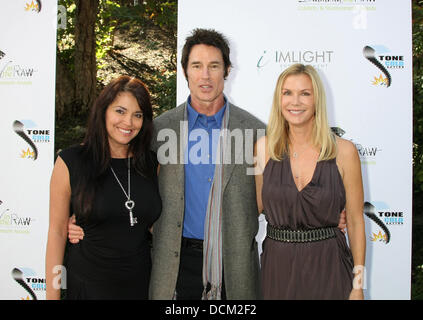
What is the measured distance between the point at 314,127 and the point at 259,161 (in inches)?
15.6

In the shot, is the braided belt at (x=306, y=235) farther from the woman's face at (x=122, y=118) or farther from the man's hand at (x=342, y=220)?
the woman's face at (x=122, y=118)

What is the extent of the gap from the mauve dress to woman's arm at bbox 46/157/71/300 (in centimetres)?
117

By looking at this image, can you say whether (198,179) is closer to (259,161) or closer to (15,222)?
(259,161)

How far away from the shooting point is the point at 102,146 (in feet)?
7.84

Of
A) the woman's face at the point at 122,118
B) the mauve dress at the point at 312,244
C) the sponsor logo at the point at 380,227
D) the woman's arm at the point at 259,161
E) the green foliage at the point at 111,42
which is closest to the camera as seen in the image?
the mauve dress at the point at 312,244

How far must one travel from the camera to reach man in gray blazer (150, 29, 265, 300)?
2547 millimetres

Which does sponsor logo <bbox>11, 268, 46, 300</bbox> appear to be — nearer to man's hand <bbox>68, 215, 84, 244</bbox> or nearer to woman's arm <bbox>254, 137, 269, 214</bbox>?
man's hand <bbox>68, 215, 84, 244</bbox>

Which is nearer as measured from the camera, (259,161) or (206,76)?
(259,161)

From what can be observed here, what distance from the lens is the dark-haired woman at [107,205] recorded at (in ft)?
7.55

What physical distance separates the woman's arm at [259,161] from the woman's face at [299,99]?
10.4 inches

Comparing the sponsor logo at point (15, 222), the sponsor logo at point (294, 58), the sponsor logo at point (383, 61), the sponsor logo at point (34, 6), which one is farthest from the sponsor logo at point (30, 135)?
the sponsor logo at point (383, 61)

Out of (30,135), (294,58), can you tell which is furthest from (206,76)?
(30,135)

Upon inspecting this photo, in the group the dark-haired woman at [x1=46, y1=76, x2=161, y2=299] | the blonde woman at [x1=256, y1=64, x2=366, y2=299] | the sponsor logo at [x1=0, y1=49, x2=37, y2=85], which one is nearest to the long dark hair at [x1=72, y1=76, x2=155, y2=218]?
the dark-haired woman at [x1=46, y1=76, x2=161, y2=299]

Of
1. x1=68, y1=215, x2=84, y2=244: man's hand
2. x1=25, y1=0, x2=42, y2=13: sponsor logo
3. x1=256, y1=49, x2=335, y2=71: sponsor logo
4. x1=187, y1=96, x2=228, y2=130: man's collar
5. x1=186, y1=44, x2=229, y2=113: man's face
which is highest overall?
x1=25, y1=0, x2=42, y2=13: sponsor logo
